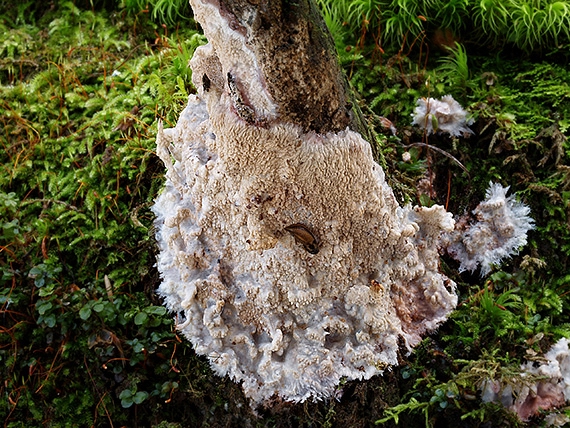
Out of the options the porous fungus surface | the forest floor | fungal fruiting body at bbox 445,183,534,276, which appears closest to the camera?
the porous fungus surface

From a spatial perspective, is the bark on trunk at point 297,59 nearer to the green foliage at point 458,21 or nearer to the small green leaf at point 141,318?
the small green leaf at point 141,318

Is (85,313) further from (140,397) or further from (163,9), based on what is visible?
(163,9)

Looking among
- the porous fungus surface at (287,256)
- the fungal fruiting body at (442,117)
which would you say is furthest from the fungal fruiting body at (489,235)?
the fungal fruiting body at (442,117)

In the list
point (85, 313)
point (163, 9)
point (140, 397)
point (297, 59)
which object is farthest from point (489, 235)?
point (163, 9)

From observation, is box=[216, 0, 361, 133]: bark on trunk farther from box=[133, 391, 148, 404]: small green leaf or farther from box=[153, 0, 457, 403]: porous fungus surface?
box=[133, 391, 148, 404]: small green leaf

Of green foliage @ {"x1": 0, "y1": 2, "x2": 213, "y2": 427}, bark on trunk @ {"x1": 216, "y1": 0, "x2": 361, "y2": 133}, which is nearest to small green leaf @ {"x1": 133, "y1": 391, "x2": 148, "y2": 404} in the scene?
green foliage @ {"x1": 0, "y1": 2, "x2": 213, "y2": 427}

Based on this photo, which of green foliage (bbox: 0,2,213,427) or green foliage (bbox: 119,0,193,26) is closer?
green foliage (bbox: 0,2,213,427)

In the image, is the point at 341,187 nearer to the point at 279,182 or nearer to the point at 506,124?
the point at 279,182

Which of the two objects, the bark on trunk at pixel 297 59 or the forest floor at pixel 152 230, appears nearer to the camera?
the bark on trunk at pixel 297 59
